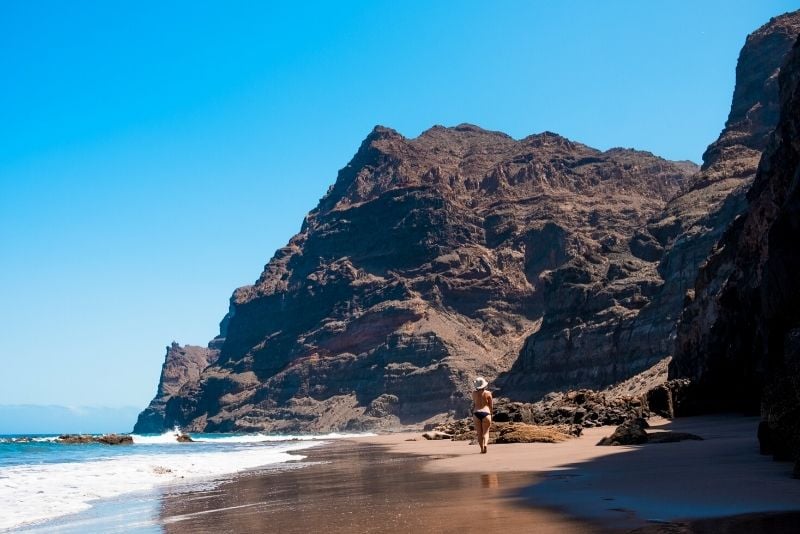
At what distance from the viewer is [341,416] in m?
151

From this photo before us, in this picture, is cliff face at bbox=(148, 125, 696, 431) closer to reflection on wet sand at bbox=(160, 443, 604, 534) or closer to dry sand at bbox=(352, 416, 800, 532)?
dry sand at bbox=(352, 416, 800, 532)

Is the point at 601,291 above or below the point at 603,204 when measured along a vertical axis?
below

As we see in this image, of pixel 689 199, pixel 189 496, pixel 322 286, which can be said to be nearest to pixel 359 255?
pixel 322 286

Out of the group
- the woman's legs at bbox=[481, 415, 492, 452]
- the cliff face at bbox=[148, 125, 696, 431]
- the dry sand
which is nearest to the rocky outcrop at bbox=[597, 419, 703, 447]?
the dry sand

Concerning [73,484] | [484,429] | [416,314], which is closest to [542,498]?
[484,429]

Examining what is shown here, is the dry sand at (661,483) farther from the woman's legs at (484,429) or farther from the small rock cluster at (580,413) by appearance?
the small rock cluster at (580,413)

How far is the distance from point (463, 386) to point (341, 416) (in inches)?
1066

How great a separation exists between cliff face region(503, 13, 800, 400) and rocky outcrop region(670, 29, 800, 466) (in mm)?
54604

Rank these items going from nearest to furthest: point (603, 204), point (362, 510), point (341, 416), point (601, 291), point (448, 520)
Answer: point (448, 520), point (362, 510), point (601, 291), point (341, 416), point (603, 204)

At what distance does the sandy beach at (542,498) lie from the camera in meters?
6.59

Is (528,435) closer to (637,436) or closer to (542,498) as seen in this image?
(637,436)

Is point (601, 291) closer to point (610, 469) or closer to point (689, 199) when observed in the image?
point (689, 199)

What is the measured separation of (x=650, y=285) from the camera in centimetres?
10138

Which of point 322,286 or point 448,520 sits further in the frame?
point 322,286
